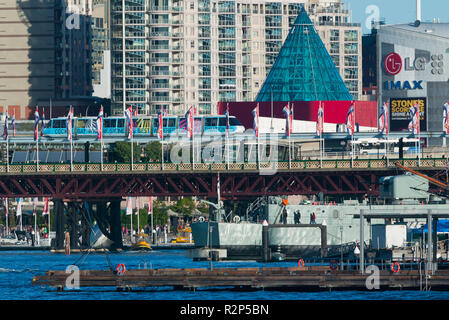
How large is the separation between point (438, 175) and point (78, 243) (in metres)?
49.9

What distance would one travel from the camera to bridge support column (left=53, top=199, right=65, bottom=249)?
623ft

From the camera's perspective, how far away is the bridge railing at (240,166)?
184 meters

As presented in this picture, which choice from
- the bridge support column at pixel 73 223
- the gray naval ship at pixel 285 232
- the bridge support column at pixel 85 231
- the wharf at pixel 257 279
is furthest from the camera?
the bridge support column at pixel 85 231

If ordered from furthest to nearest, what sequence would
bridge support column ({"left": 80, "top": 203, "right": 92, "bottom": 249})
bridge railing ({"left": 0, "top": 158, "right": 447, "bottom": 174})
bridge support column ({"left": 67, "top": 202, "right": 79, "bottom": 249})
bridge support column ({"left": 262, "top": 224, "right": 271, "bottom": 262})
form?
bridge support column ({"left": 80, "top": 203, "right": 92, "bottom": 249}), bridge support column ({"left": 67, "top": 202, "right": 79, "bottom": 249}), bridge railing ({"left": 0, "top": 158, "right": 447, "bottom": 174}), bridge support column ({"left": 262, "top": 224, "right": 271, "bottom": 262})

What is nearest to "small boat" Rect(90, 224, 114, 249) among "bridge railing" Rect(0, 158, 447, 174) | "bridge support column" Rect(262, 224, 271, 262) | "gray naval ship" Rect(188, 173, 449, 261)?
"bridge railing" Rect(0, 158, 447, 174)

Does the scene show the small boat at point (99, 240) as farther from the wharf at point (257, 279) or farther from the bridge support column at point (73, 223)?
the wharf at point (257, 279)

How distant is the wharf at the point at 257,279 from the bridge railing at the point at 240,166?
7305cm

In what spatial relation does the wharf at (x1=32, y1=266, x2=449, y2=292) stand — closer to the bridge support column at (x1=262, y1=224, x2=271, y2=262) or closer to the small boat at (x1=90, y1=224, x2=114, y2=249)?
the bridge support column at (x1=262, y1=224, x2=271, y2=262)

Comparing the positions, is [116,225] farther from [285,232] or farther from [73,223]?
[285,232]

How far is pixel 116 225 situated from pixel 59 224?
795 centimetres

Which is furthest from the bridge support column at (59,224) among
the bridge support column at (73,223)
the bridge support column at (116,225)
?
the bridge support column at (116,225)

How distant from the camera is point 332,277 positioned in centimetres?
10569

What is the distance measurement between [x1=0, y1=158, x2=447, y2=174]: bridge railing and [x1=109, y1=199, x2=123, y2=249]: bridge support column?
6585 millimetres
